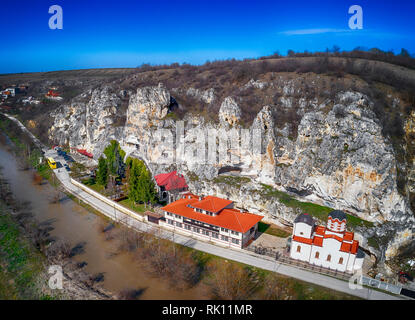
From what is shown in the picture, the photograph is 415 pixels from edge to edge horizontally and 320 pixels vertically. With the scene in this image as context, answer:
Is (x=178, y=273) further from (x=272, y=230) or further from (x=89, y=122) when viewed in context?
(x=89, y=122)

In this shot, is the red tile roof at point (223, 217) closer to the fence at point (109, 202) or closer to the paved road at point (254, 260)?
the paved road at point (254, 260)

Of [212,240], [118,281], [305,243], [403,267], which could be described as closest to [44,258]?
[118,281]

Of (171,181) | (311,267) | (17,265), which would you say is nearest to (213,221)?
(311,267)

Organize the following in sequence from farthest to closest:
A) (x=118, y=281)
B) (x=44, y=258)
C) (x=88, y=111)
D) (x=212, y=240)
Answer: (x=88, y=111) → (x=212, y=240) → (x=44, y=258) → (x=118, y=281)

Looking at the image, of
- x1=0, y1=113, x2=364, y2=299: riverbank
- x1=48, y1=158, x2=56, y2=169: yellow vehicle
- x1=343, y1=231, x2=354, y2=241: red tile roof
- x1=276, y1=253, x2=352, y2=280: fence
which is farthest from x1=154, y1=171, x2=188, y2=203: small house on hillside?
x1=48, y1=158, x2=56, y2=169: yellow vehicle

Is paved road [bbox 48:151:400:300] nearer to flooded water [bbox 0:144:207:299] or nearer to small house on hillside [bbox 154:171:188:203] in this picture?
flooded water [bbox 0:144:207:299]

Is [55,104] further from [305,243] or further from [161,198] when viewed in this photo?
[305,243]
